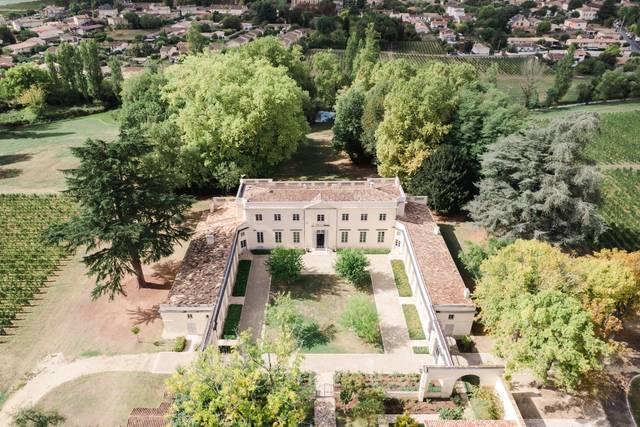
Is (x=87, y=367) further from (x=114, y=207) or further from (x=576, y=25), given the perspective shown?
(x=576, y=25)

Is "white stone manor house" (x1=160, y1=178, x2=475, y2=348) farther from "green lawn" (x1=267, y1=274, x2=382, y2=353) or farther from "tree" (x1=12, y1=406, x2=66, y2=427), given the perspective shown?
"tree" (x1=12, y1=406, x2=66, y2=427)

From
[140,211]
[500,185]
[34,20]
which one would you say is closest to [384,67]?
[500,185]

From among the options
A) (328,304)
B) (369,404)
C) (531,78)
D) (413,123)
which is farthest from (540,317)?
(531,78)

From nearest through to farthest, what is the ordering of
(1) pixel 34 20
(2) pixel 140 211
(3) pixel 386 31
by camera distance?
(2) pixel 140 211 < (3) pixel 386 31 < (1) pixel 34 20

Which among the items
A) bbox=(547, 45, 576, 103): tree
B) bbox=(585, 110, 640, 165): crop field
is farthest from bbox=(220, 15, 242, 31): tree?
bbox=(585, 110, 640, 165): crop field

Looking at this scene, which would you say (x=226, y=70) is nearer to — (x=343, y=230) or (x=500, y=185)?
(x=343, y=230)

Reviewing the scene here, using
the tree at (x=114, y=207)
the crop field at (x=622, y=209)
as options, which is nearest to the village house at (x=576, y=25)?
the crop field at (x=622, y=209)
